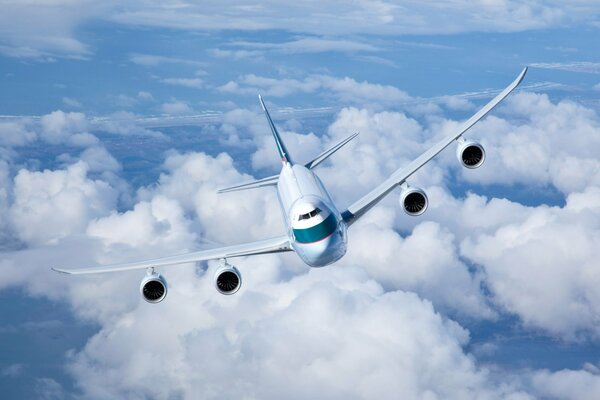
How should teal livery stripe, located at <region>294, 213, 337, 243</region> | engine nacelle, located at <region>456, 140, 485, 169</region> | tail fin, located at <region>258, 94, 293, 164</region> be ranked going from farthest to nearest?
tail fin, located at <region>258, 94, 293, 164</region> → engine nacelle, located at <region>456, 140, 485, 169</region> → teal livery stripe, located at <region>294, 213, 337, 243</region>

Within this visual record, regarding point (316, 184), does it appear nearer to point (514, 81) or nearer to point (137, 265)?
point (137, 265)

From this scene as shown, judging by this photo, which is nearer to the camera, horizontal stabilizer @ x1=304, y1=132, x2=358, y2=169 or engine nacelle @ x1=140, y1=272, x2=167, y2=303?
engine nacelle @ x1=140, y1=272, x2=167, y2=303

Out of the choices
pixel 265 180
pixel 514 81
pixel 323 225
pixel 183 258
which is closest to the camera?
pixel 323 225

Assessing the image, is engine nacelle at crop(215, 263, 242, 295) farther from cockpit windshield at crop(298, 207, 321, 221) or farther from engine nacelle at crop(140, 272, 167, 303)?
cockpit windshield at crop(298, 207, 321, 221)

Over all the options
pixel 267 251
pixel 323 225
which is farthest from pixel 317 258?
pixel 267 251

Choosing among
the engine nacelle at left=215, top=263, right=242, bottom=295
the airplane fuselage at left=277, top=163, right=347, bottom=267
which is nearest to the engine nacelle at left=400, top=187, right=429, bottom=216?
the airplane fuselage at left=277, top=163, right=347, bottom=267

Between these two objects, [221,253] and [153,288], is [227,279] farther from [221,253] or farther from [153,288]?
[153,288]

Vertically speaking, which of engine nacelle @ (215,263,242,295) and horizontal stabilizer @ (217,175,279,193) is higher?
horizontal stabilizer @ (217,175,279,193)
